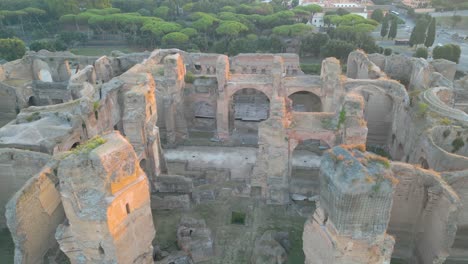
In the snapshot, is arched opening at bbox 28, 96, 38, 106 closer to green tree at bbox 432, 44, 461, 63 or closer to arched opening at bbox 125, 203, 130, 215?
arched opening at bbox 125, 203, 130, 215

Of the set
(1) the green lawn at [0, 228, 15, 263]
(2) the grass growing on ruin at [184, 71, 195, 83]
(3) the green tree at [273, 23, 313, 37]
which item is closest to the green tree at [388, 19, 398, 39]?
(3) the green tree at [273, 23, 313, 37]

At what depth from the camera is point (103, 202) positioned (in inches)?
370

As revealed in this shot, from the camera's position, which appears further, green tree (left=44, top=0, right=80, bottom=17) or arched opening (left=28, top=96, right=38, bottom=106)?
green tree (left=44, top=0, right=80, bottom=17)

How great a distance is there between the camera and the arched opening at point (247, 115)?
21.6m

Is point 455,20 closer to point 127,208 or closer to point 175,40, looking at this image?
point 175,40

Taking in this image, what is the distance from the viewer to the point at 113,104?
60.2 feet

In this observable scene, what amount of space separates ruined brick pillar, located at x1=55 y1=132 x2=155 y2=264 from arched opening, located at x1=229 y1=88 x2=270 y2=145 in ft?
36.3

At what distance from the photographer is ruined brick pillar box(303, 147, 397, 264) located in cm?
813

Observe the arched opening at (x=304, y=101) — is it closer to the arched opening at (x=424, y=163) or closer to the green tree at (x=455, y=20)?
the arched opening at (x=424, y=163)

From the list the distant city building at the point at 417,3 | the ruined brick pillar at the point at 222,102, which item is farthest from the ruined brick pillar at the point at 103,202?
the distant city building at the point at 417,3

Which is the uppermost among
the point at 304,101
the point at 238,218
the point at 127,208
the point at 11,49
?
the point at 11,49

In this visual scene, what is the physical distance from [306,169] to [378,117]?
5661 mm

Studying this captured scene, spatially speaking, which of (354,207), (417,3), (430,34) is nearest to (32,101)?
(354,207)

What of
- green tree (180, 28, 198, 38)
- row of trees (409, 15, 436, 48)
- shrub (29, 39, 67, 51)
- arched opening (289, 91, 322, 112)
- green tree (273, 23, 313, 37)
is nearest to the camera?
arched opening (289, 91, 322, 112)
